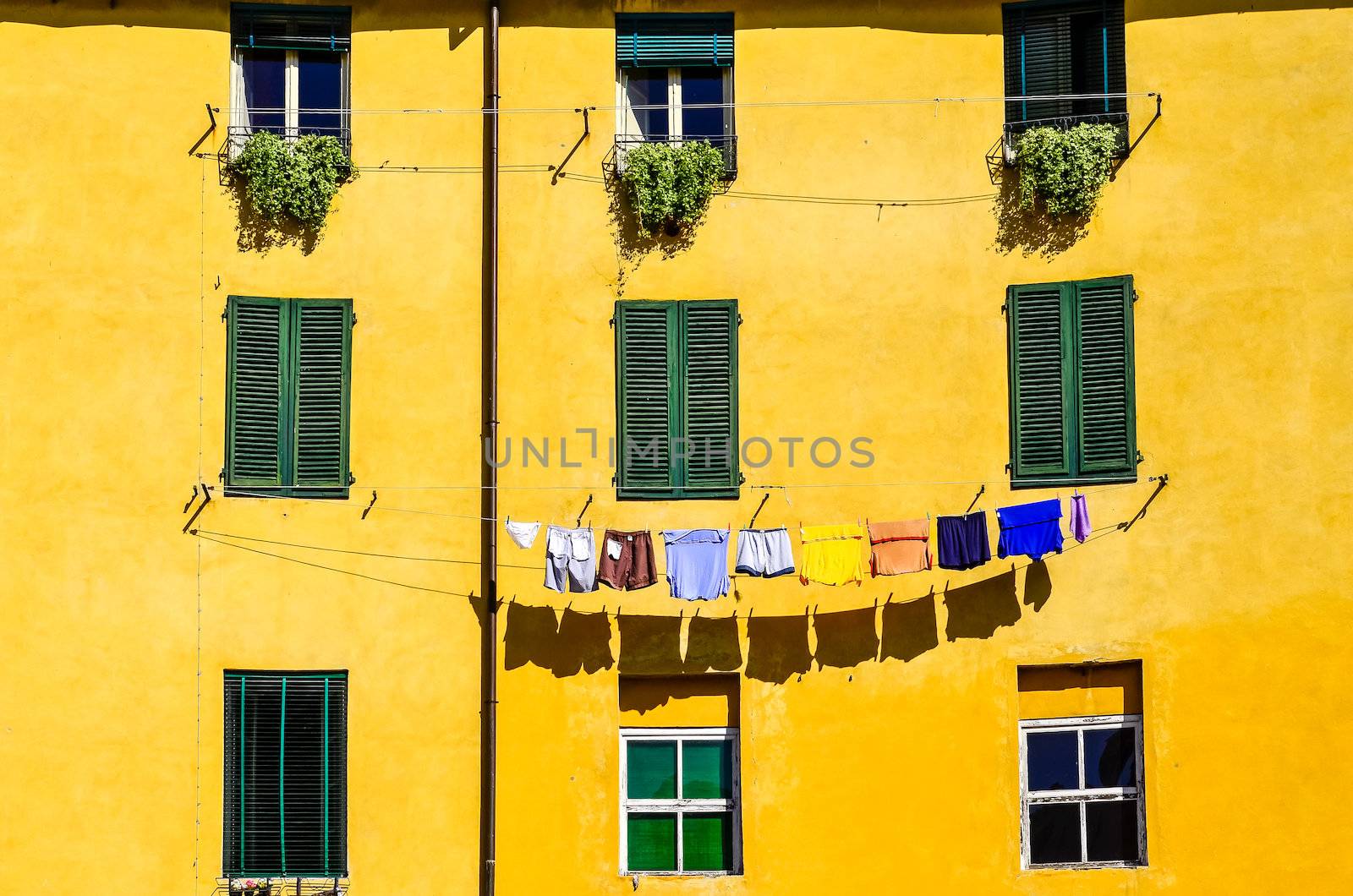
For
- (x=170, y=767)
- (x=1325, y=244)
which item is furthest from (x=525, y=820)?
(x=1325, y=244)

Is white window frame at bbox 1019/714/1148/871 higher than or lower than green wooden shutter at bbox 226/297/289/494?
lower

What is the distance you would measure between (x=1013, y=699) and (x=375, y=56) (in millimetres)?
8297

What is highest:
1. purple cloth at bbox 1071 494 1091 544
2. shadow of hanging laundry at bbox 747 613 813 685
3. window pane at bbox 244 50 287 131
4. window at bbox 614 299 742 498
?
window pane at bbox 244 50 287 131

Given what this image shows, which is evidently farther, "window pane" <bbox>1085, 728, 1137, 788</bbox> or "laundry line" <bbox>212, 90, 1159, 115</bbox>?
"laundry line" <bbox>212, 90, 1159, 115</bbox>

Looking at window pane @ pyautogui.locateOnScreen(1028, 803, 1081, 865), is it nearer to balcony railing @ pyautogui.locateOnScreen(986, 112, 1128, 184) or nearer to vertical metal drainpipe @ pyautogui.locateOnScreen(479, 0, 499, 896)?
vertical metal drainpipe @ pyautogui.locateOnScreen(479, 0, 499, 896)

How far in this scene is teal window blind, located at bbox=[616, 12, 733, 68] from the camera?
1619 centimetres

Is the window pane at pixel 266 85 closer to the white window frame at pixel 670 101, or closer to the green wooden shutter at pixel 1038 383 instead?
the white window frame at pixel 670 101

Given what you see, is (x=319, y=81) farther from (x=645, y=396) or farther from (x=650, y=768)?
(x=650, y=768)

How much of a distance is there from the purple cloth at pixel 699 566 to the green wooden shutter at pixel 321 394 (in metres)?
3.10

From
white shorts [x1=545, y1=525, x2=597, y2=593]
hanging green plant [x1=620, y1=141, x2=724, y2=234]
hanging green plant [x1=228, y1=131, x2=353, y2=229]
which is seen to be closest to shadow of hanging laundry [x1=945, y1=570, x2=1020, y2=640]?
white shorts [x1=545, y1=525, x2=597, y2=593]

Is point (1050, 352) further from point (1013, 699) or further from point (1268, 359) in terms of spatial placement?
point (1013, 699)

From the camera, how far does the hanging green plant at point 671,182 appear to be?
619 inches

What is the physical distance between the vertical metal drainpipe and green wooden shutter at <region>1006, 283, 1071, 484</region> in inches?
184

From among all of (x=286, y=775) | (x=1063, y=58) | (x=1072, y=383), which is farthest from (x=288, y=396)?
(x=1063, y=58)
